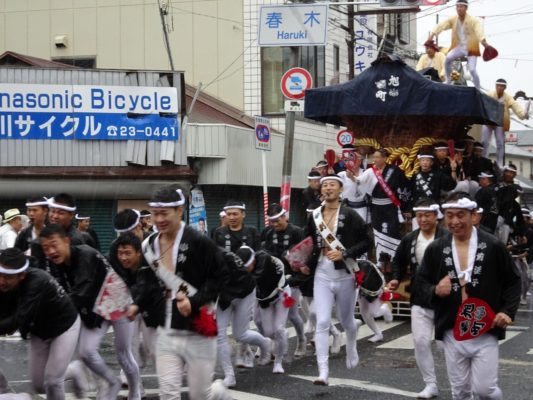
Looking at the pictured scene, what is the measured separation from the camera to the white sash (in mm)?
10297

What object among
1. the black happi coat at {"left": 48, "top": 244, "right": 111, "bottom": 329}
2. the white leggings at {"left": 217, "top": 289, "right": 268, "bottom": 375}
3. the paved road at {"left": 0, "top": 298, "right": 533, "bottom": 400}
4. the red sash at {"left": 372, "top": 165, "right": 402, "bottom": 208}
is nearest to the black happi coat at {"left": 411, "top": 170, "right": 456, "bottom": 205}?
the red sash at {"left": 372, "top": 165, "right": 402, "bottom": 208}

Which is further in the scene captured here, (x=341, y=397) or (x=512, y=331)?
(x=512, y=331)

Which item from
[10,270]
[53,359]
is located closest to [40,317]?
[53,359]

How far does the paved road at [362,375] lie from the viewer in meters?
9.81

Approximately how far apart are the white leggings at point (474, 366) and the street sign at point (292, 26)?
11115mm

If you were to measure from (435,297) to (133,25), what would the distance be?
26.6m

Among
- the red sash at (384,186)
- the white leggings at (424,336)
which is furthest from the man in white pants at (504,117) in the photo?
the white leggings at (424,336)

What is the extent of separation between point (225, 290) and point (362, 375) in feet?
13.0

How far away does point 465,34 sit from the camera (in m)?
18.7

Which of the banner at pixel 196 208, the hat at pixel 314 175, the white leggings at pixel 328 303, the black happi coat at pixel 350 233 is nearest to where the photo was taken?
the white leggings at pixel 328 303

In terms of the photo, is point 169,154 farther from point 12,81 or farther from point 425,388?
point 425,388

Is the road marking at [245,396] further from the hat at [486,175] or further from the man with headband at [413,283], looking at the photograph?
the hat at [486,175]

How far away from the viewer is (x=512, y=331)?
14.7 metres

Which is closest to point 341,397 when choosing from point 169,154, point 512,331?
point 512,331
